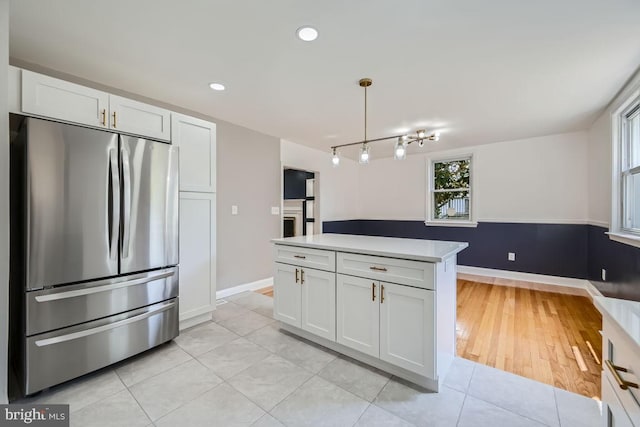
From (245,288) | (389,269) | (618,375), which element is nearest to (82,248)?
(389,269)

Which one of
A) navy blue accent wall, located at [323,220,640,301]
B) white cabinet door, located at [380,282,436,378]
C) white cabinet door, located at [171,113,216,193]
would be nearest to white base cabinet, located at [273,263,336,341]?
white cabinet door, located at [380,282,436,378]

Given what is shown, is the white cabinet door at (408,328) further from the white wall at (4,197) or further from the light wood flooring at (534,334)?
the white wall at (4,197)

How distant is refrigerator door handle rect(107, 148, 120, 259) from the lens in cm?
191

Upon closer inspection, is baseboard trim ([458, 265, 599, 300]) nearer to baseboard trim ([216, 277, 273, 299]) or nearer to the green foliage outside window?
the green foliage outside window

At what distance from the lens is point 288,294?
2445 millimetres

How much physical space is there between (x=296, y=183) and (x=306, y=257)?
3.84m

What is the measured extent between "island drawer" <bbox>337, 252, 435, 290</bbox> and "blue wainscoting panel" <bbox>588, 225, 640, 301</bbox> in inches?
82.5

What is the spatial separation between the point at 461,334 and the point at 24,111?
374 centimetres

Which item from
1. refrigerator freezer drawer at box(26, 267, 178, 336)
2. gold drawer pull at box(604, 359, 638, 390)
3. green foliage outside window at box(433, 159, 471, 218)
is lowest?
refrigerator freezer drawer at box(26, 267, 178, 336)

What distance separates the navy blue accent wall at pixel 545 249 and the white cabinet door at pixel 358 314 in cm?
251

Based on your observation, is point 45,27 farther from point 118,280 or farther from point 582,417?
point 582,417

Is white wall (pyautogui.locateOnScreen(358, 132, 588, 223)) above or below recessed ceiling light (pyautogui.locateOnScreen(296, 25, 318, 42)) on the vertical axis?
below

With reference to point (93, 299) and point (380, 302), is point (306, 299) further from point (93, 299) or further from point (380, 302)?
point (93, 299)

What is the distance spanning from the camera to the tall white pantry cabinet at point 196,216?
2553mm
